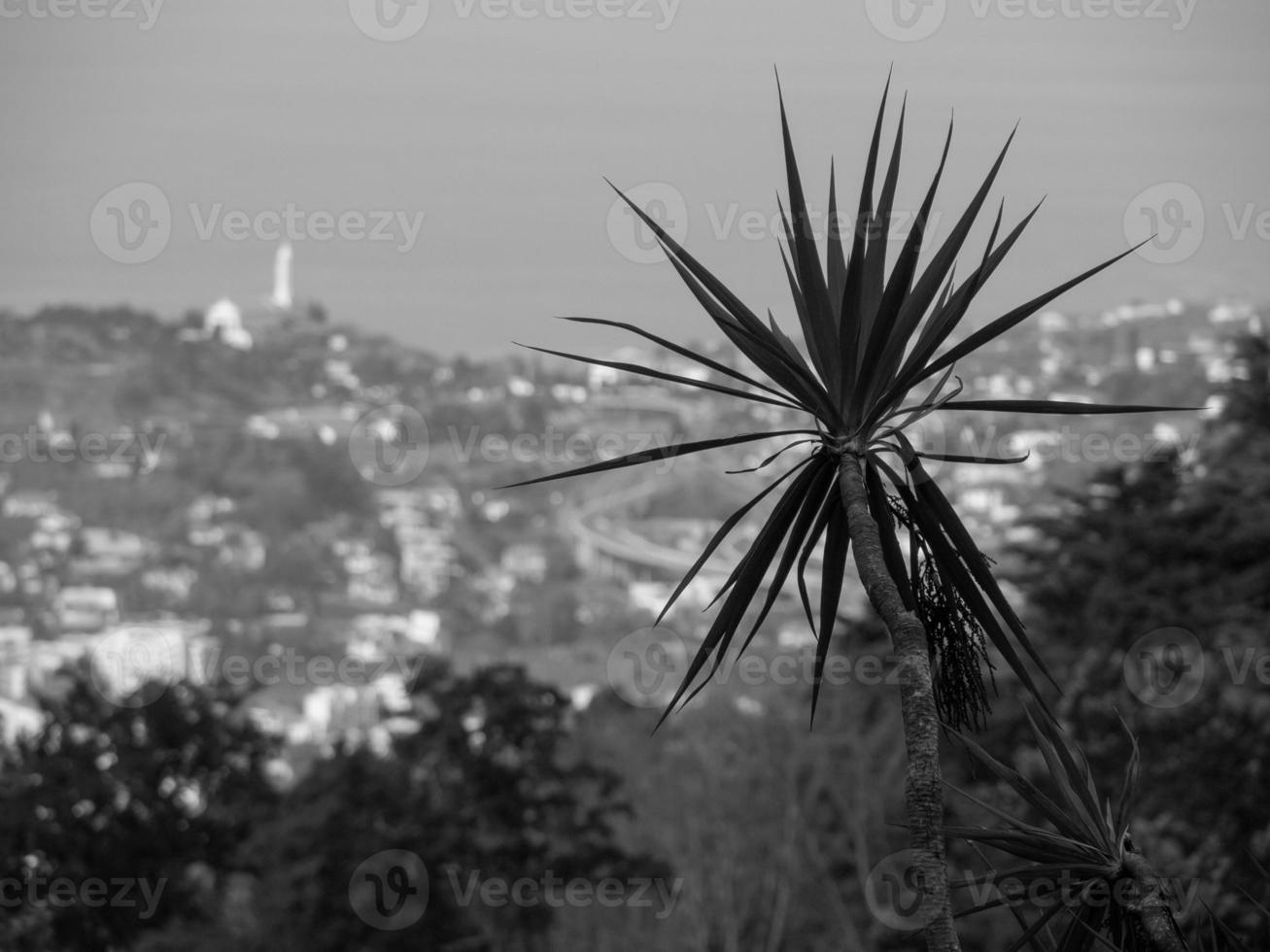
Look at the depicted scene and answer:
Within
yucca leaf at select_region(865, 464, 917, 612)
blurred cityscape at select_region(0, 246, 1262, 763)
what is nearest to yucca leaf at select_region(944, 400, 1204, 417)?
yucca leaf at select_region(865, 464, 917, 612)

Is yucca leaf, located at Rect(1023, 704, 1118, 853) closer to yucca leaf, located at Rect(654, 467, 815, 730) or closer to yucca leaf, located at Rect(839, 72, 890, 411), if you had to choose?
yucca leaf, located at Rect(654, 467, 815, 730)

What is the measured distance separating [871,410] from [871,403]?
0.06 ft

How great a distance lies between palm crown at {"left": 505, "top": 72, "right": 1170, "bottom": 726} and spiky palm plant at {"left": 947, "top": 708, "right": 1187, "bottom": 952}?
25cm

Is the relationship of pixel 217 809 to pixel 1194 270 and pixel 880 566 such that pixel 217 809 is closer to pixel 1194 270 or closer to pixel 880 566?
pixel 880 566

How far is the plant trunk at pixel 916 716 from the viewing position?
8.09ft

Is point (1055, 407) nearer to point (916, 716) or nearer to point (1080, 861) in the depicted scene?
point (916, 716)

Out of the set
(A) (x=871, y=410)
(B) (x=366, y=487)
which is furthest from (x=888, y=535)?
(B) (x=366, y=487)

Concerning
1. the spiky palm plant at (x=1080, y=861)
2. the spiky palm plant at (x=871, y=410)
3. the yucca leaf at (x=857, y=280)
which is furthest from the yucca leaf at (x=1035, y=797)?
the yucca leaf at (x=857, y=280)

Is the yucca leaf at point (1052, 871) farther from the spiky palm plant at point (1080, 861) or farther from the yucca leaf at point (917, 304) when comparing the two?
the yucca leaf at point (917, 304)

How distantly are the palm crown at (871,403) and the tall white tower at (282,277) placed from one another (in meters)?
115

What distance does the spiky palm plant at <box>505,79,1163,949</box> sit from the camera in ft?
9.51

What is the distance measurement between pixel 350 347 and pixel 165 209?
8083 centimetres

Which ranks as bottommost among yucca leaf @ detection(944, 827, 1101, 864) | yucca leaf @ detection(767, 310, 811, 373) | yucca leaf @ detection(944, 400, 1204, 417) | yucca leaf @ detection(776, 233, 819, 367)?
yucca leaf @ detection(944, 827, 1101, 864)

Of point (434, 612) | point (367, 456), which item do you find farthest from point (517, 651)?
point (367, 456)
